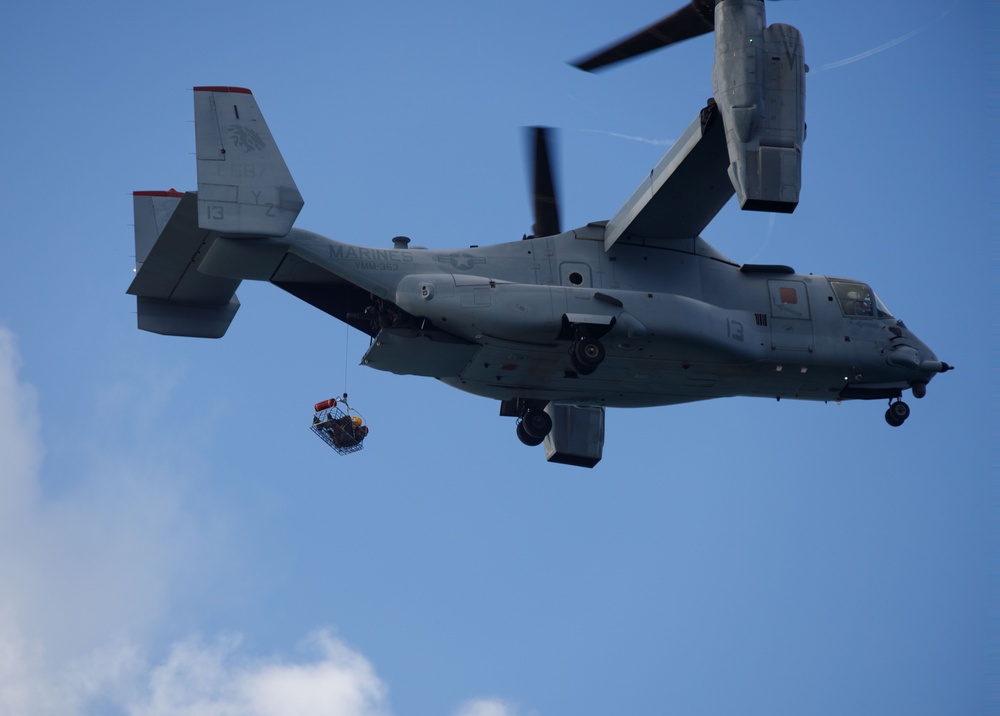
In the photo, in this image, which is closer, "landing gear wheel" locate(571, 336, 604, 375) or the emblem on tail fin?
the emblem on tail fin

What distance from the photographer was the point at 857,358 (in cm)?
3591

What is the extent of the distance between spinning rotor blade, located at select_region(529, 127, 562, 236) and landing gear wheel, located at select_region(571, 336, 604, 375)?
364 cm

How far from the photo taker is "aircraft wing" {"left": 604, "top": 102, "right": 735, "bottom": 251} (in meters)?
32.3

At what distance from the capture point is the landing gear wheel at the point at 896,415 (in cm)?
3719

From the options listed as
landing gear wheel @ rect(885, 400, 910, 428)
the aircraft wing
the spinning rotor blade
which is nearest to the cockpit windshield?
landing gear wheel @ rect(885, 400, 910, 428)

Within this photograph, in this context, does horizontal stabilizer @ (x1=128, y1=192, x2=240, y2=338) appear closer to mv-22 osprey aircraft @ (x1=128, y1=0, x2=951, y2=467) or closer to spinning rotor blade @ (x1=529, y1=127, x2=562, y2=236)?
mv-22 osprey aircraft @ (x1=128, y1=0, x2=951, y2=467)

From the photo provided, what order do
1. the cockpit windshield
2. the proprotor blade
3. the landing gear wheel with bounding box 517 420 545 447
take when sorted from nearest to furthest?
the proprotor blade
the cockpit windshield
the landing gear wheel with bounding box 517 420 545 447

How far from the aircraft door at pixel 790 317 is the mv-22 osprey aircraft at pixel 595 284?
0.05 metres

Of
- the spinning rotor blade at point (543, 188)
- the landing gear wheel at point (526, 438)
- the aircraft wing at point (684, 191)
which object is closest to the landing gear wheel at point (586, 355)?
the aircraft wing at point (684, 191)

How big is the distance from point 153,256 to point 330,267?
4.14 m

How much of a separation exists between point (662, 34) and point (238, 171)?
10.0 m

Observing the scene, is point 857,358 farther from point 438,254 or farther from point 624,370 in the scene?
point 438,254

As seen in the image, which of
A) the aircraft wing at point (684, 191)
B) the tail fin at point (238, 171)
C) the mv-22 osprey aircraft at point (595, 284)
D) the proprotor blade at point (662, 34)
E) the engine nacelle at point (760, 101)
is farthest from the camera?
the proprotor blade at point (662, 34)

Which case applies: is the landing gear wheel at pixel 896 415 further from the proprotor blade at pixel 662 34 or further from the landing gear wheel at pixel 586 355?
the proprotor blade at pixel 662 34
